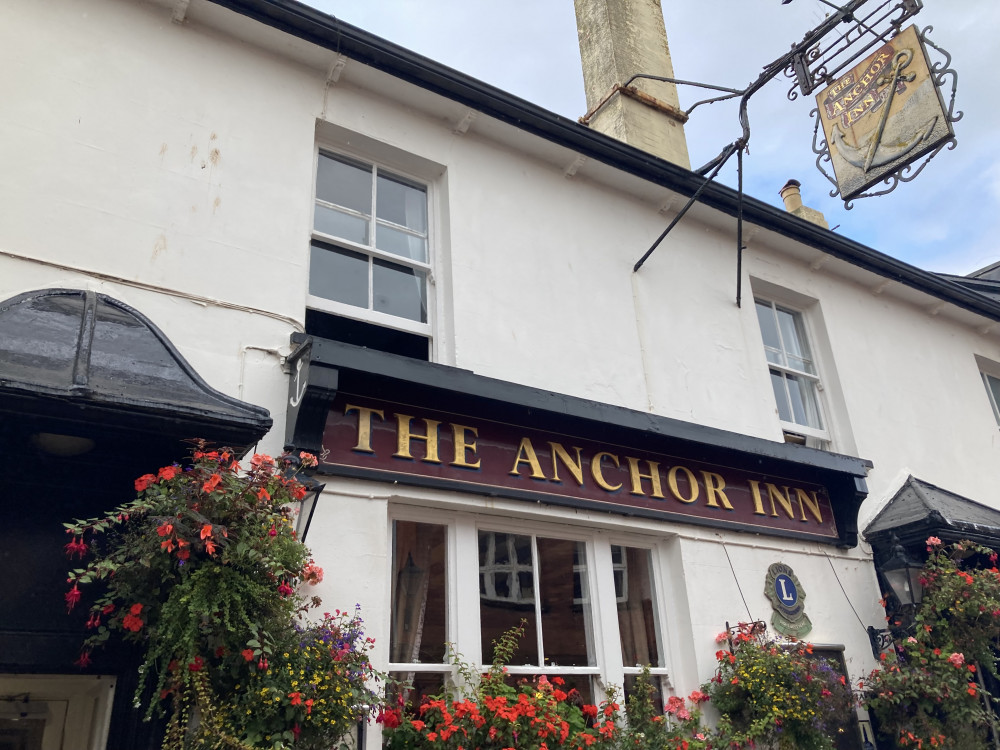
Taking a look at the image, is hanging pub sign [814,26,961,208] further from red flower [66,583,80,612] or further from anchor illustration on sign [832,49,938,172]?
red flower [66,583,80,612]

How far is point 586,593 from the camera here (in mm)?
5664

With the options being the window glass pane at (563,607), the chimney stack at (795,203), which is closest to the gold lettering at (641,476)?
the window glass pane at (563,607)

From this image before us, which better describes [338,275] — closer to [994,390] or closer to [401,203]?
[401,203]

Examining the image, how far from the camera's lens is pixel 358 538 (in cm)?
467

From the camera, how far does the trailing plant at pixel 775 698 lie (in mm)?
5324

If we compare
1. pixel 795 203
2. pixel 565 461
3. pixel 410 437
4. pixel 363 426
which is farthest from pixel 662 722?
pixel 795 203

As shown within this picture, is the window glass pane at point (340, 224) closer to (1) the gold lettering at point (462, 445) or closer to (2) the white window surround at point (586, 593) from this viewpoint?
(1) the gold lettering at point (462, 445)

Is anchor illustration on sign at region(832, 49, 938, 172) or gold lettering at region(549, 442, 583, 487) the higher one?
anchor illustration on sign at region(832, 49, 938, 172)

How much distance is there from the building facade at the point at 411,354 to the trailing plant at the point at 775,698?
0.78 feet

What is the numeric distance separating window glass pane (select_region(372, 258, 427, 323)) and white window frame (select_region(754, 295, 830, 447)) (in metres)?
3.46

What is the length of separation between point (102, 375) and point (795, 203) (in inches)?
473

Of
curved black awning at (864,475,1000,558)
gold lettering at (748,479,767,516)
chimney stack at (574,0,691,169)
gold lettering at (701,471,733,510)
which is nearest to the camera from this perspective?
gold lettering at (701,471,733,510)

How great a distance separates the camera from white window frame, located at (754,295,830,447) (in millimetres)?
7779

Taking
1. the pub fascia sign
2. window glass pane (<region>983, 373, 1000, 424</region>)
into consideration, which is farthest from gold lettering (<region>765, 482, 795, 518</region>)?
window glass pane (<region>983, 373, 1000, 424</region>)
